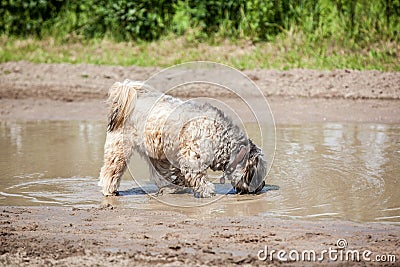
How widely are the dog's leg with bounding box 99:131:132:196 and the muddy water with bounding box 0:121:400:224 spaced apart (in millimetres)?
138

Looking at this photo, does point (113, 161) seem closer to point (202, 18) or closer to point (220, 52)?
point (220, 52)

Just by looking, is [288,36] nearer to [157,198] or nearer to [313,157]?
[313,157]

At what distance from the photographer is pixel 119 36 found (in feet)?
50.6

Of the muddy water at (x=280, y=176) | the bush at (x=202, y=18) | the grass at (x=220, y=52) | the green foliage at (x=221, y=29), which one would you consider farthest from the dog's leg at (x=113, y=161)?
the bush at (x=202, y=18)

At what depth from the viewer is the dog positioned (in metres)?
6.79

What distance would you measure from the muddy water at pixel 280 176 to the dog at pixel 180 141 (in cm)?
23

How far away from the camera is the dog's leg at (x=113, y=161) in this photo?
7133 mm

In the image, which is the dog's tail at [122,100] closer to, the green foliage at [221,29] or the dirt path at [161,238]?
the dirt path at [161,238]

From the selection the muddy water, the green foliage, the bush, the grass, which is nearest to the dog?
the muddy water

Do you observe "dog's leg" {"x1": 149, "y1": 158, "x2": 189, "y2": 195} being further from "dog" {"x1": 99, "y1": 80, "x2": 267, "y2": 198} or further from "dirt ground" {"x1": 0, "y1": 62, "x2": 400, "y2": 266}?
"dirt ground" {"x1": 0, "y1": 62, "x2": 400, "y2": 266}

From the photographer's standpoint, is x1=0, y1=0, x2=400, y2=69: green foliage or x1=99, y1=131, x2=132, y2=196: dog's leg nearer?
x1=99, y1=131, x2=132, y2=196: dog's leg

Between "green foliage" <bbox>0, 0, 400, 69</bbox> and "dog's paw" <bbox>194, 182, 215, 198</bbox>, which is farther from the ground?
"green foliage" <bbox>0, 0, 400, 69</bbox>

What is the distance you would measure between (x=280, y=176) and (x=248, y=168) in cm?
105

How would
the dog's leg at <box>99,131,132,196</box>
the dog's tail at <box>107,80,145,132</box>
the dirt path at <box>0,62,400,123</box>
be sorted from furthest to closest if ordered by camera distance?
the dirt path at <box>0,62,400,123</box>, the dog's leg at <box>99,131,132,196</box>, the dog's tail at <box>107,80,145,132</box>
